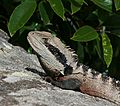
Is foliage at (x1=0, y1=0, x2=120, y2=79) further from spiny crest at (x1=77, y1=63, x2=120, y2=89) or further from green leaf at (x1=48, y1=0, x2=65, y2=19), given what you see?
spiny crest at (x1=77, y1=63, x2=120, y2=89)

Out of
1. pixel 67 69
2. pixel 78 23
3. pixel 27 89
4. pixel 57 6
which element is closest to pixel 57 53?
pixel 67 69

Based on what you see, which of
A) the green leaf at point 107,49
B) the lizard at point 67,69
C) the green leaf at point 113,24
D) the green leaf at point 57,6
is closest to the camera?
the green leaf at point 57,6

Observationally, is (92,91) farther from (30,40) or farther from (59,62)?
(30,40)

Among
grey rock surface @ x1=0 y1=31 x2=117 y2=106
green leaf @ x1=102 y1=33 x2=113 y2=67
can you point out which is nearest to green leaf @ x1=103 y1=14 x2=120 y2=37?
green leaf @ x1=102 y1=33 x2=113 y2=67

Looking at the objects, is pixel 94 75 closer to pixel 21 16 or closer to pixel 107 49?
pixel 107 49

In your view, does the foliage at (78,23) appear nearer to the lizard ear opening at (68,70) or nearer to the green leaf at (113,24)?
the green leaf at (113,24)

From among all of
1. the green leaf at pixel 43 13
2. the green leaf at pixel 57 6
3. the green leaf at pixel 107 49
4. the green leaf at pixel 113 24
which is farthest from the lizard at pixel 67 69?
the green leaf at pixel 57 6
